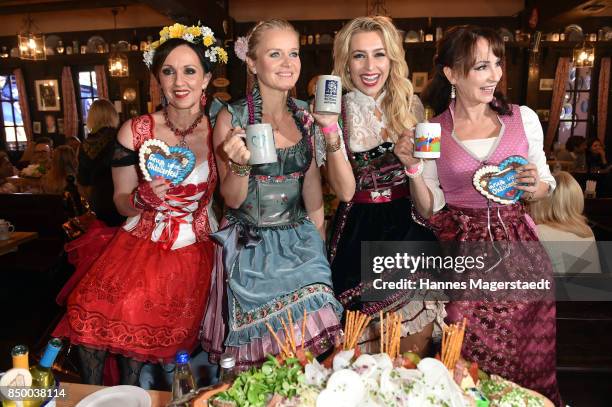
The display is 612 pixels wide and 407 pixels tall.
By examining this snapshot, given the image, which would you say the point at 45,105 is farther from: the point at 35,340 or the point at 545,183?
the point at 545,183

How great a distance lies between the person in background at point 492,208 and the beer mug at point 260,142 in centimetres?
65

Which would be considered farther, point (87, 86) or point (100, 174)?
point (87, 86)

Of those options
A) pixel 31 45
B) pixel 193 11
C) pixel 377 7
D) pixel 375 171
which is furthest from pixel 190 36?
pixel 377 7

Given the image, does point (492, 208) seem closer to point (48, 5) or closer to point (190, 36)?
point (190, 36)

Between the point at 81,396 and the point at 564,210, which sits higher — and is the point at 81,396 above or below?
below

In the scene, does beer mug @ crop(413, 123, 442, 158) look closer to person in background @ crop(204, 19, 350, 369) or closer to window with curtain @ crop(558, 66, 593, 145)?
person in background @ crop(204, 19, 350, 369)

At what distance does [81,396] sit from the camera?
149 cm

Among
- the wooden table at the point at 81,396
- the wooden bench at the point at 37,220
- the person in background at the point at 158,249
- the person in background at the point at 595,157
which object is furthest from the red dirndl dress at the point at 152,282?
the person in background at the point at 595,157

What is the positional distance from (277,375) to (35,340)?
10.6ft

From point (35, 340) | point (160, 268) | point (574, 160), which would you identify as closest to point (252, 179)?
point (160, 268)

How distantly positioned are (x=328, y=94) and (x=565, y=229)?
2.23 metres

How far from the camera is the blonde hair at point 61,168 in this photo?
4.82 meters

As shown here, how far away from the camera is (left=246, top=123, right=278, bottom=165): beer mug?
1.47 m

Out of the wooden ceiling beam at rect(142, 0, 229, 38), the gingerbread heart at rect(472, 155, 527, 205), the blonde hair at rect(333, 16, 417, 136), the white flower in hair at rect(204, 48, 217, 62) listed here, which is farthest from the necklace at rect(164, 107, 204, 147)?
the wooden ceiling beam at rect(142, 0, 229, 38)
